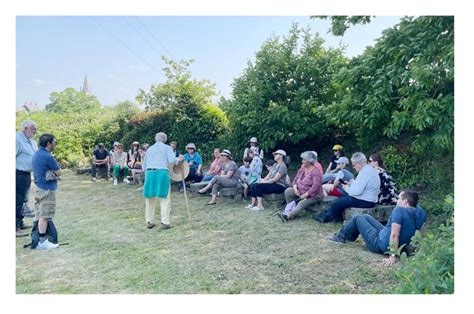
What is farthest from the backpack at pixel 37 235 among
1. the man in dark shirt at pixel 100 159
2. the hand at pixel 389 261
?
the man in dark shirt at pixel 100 159

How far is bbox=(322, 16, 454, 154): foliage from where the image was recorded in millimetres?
3998

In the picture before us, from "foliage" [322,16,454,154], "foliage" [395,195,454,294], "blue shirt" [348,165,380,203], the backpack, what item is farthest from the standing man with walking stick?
"foliage" [395,195,454,294]

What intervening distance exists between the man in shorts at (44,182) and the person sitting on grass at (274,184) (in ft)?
9.38

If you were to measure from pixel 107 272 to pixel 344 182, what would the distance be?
347 centimetres

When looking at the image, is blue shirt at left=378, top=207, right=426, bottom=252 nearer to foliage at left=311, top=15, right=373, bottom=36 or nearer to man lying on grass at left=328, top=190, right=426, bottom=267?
man lying on grass at left=328, top=190, right=426, bottom=267

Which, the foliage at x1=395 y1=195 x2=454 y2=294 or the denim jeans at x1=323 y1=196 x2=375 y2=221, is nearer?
the foliage at x1=395 y1=195 x2=454 y2=294

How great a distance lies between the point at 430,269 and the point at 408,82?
214cm

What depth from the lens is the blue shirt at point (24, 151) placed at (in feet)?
16.4

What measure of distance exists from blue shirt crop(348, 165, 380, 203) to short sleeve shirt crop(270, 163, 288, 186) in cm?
138

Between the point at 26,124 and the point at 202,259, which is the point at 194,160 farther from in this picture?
the point at 202,259

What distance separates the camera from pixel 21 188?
16.9 ft

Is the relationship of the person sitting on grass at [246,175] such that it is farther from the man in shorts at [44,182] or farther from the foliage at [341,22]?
the man in shorts at [44,182]
